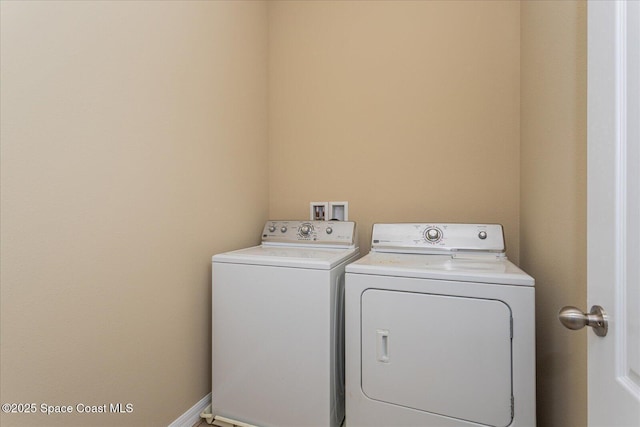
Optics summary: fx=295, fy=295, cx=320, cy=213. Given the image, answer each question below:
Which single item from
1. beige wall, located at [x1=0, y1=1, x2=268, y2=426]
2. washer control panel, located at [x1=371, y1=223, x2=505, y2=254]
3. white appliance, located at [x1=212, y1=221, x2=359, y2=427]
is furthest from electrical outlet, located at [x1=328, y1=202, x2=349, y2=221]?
beige wall, located at [x1=0, y1=1, x2=268, y2=426]

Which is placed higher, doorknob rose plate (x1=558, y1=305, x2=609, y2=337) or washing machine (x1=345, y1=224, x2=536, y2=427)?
doorknob rose plate (x1=558, y1=305, x2=609, y2=337)

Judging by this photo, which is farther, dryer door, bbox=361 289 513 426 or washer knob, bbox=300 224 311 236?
washer knob, bbox=300 224 311 236

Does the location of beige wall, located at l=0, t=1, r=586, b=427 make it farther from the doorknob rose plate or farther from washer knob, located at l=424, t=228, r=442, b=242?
the doorknob rose plate

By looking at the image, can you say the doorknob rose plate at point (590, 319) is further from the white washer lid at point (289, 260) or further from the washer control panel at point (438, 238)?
the washer control panel at point (438, 238)

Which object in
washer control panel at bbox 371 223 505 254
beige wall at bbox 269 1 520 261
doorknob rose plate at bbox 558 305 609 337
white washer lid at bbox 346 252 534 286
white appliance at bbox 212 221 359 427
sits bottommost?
white appliance at bbox 212 221 359 427

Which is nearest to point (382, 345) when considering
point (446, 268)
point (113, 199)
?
point (446, 268)

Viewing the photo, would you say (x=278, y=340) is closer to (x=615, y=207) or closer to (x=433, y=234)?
(x=433, y=234)

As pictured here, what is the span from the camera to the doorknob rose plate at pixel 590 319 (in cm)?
57

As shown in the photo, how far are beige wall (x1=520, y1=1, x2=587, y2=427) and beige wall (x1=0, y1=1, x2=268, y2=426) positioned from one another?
156cm

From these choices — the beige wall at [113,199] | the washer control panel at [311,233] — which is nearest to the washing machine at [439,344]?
the washer control panel at [311,233]

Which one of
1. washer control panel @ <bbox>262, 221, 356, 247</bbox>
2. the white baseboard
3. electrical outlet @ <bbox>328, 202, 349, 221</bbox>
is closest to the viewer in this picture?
the white baseboard

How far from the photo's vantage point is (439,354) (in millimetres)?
1133

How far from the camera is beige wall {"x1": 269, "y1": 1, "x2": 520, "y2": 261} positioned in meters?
1.68

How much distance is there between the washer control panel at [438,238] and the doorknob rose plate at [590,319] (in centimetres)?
95
